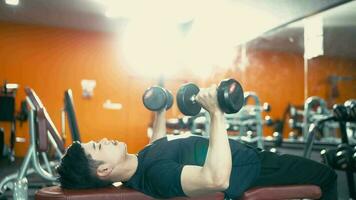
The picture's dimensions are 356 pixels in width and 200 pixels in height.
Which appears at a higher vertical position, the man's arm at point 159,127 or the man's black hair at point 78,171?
the man's arm at point 159,127

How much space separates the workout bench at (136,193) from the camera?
1092 mm

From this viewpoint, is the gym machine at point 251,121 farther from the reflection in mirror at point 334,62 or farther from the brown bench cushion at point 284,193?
the brown bench cushion at point 284,193

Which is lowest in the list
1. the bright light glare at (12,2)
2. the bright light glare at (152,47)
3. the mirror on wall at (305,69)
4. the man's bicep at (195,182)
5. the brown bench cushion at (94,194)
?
the brown bench cushion at (94,194)

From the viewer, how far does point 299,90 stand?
158 inches

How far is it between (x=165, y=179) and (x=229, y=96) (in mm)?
309

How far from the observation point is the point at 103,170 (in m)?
1.26

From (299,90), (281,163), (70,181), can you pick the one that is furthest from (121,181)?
(299,90)

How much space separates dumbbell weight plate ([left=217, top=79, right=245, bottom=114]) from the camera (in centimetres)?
107

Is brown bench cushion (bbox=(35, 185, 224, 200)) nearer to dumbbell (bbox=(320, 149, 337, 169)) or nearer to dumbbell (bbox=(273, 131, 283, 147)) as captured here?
dumbbell (bbox=(320, 149, 337, 169))


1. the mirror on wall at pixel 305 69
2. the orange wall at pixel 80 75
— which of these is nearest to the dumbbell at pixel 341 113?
the mirror on wall at pixel 305 69

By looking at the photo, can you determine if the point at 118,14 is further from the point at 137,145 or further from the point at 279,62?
the point at 279,62

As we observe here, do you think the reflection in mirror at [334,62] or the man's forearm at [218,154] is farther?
the reflection in mirror at [334,62]

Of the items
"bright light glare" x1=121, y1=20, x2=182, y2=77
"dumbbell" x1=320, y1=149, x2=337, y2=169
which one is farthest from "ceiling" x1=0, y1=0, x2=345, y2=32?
"dumbbell" x1=320, y1=149, x2=337, y2=169

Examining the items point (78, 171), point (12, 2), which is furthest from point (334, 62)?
point (12, 2)
